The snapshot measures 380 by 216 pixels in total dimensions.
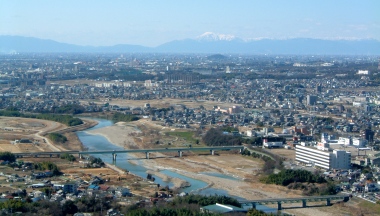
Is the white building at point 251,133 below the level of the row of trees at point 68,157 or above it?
above

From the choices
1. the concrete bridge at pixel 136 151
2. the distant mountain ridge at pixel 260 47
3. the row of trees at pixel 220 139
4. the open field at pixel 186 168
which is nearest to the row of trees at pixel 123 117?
the open field at pixel 186 168

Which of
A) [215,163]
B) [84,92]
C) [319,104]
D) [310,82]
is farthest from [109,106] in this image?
[310,82]

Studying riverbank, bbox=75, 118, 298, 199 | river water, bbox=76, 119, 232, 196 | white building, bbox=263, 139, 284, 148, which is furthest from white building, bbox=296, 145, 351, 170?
river water, bbox=76, 119, 232, 196

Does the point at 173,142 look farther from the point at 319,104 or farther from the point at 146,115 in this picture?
the point at 319,104

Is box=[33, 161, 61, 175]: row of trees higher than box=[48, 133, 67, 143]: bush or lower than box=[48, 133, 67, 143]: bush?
higher

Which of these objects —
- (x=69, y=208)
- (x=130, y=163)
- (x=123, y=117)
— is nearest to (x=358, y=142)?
(x=130, y=163)

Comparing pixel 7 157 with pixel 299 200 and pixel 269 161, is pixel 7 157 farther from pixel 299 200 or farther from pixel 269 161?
pixel 299 200

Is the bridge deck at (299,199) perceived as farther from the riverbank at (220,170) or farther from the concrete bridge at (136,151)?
the concrete bridge at (136,151)

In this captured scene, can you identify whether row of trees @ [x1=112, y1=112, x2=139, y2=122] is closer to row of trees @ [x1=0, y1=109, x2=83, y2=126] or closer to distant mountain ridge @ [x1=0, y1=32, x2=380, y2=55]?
row of trees @ [x1=0, y1=109, x2=83, y2=126]

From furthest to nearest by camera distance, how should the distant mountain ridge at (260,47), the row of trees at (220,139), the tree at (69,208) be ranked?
1. the distant mountain ridge at (260,47)
2. the row of trees at (220,139)
3. the tree at (69,208)
